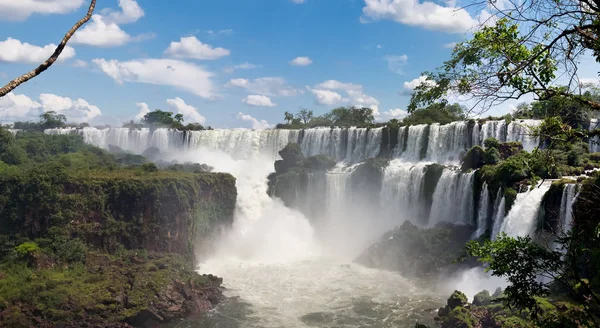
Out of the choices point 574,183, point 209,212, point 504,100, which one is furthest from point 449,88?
point 209,212

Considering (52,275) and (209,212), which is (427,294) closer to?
(209,212)

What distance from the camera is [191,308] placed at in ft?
76.4

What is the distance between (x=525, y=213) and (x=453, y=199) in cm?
793

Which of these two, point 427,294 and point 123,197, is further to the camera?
point 123,197

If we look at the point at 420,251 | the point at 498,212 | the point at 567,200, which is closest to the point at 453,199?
the point at 420,251

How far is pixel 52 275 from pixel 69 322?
4.01m

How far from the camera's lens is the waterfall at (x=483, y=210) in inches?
1086

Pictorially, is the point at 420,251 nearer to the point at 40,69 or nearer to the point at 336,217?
the point at 336,217

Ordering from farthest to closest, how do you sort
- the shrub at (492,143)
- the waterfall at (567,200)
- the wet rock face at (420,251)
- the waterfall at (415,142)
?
the waterfall at (415,142), the shrub at (492,143), the wet rock face at (420,251), the waterfall at (567,200)

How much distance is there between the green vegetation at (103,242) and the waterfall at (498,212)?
48.2ft

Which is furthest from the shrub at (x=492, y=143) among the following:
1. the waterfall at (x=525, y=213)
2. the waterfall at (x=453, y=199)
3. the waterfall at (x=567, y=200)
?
the waterfall at (x=567, y=200)

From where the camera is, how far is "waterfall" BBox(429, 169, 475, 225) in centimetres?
2966

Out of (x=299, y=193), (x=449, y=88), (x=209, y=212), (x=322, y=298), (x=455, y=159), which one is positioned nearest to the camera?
(x=449, y=88)

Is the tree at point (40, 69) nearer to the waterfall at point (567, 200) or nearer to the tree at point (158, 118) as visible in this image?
the waterfall at point (567, 200)
